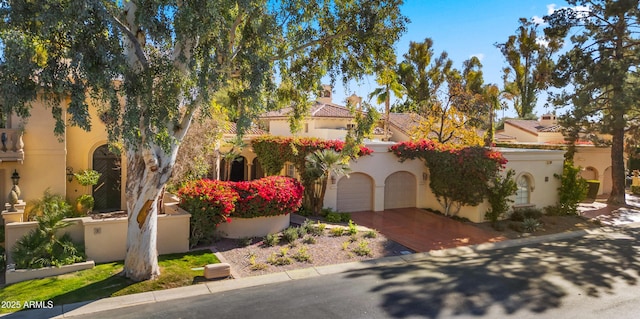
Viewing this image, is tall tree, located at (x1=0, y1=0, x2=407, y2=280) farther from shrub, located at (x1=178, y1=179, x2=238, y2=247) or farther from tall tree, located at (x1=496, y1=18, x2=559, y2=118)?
tall tree, located at (x1=496, y1=18, x2=559, y2=118)

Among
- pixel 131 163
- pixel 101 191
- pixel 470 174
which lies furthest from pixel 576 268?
pixel 101 191

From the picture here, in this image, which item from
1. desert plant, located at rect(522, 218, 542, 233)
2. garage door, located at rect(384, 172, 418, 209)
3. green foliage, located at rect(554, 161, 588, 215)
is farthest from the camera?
garage door, located at rect(384, 172, 418, 209)

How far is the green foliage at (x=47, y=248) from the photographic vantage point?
1143 centimetres

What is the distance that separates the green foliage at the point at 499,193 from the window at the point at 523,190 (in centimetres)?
204

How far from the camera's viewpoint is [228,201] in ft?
47.9

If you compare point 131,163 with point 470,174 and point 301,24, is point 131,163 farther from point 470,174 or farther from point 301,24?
point 470,174

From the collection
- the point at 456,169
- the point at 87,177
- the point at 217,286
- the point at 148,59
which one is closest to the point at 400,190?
the point at 456,169

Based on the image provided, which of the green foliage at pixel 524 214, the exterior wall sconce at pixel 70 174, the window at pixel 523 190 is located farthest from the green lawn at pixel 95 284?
the window at pixel 523 190

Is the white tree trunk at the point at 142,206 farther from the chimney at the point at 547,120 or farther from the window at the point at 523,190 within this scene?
the chimney at the point at 547,120

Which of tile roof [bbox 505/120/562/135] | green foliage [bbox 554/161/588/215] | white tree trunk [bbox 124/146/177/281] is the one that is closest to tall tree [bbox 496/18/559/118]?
tile roof [bbox 505/120/562/135]

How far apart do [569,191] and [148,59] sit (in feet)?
71.3

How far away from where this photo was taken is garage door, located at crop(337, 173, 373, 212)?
70.3 ft

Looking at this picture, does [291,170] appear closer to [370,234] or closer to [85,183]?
[370,234]

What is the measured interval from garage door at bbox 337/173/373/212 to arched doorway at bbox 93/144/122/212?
10.7 m
